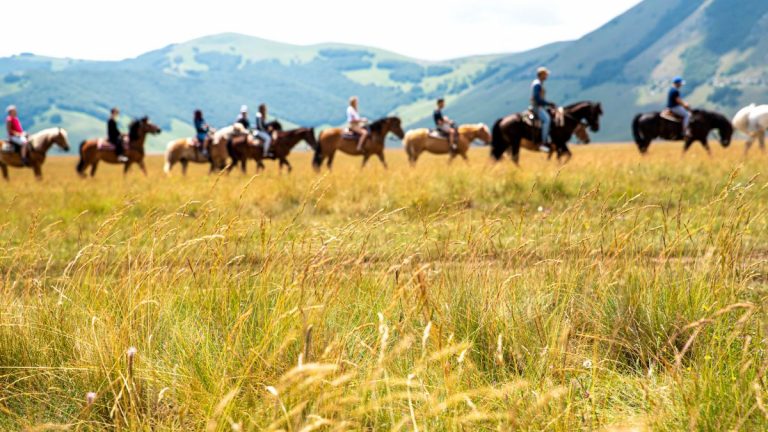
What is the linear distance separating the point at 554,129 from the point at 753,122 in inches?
335

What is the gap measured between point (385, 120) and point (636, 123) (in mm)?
8288

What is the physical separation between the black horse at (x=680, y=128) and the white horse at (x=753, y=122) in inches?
32.4

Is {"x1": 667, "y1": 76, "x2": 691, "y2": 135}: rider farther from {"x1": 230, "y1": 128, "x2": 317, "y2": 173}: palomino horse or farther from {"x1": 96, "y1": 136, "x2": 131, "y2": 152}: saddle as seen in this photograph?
{"x1": 96, "y1": 136, "x2": 131, "y2": 152}: saddle

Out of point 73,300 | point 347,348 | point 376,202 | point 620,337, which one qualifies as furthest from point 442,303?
point 376,202

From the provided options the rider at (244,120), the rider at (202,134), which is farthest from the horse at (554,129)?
the rider at (202,134)

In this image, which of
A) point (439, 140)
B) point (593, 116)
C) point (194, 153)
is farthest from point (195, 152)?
point (593, 116)

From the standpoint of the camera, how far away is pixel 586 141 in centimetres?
2217

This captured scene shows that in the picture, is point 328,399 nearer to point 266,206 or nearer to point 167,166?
point 266,206

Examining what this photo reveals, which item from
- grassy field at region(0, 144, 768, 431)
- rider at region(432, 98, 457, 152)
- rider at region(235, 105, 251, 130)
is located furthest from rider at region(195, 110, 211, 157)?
grassy field at region(0, 144, 768, 431)

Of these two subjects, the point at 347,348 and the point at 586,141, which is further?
the point at 586,141

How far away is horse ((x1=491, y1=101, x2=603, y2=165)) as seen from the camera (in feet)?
65.3

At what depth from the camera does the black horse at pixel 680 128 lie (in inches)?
901

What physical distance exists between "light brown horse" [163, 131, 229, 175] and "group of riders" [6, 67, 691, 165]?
178 mm

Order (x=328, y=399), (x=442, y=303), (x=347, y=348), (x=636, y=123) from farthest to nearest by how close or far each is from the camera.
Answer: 1. (x=636, y=123)
2. (x=442, y=303)
3. (x=347, y=348)
4. (x=328, y=399)
